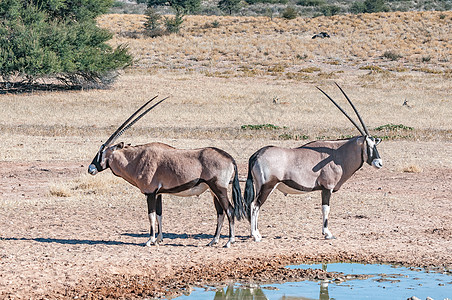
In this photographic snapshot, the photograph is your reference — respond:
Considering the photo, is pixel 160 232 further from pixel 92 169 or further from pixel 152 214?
pixel 92 169

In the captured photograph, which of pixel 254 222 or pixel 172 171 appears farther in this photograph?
pixel 254 222

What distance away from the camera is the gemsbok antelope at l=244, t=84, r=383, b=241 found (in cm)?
937

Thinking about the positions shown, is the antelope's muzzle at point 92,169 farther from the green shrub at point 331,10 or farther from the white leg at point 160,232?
the green shrub at point 331,10

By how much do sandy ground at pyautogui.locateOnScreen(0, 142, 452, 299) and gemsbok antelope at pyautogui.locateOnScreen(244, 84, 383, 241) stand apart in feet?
2.08

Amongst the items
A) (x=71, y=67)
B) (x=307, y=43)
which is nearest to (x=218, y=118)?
(x=71, y=67)

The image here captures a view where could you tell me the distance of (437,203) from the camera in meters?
12.7

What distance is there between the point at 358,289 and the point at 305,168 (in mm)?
2086

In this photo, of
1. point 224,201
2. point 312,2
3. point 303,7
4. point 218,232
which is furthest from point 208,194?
point 312,2

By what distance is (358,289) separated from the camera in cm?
795

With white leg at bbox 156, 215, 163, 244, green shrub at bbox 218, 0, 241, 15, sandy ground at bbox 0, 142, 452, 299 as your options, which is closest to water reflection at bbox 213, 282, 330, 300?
sandy ground at bbox 0, 142, 452, 299

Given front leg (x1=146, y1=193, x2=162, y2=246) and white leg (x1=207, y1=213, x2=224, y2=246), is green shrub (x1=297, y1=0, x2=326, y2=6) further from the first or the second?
front leg (x1=146, y1=193, x2=162, y2=246)

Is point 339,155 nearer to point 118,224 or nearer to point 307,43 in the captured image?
point 118,224

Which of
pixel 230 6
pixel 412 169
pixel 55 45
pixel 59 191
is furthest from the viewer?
pixel 230 6

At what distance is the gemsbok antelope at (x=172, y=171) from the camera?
896cm
